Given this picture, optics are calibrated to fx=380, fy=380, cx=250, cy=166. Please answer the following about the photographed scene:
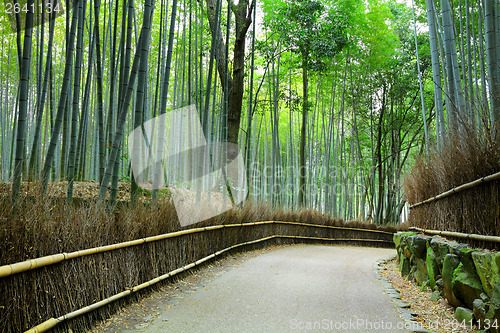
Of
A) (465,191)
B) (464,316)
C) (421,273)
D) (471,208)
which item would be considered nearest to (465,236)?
(471,208)

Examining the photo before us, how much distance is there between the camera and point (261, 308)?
2900 mm

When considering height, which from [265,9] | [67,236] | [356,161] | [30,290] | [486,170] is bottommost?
[30,290]

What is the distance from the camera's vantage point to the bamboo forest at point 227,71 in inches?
132

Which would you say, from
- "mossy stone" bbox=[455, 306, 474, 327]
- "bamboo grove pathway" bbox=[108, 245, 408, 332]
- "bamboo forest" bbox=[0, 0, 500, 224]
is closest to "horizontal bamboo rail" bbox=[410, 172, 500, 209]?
"bamboo forest" bbox=[0, 0, 500, 224]

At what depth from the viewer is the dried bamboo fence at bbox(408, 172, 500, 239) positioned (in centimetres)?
247

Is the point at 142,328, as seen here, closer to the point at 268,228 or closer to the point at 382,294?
the point at 382,294

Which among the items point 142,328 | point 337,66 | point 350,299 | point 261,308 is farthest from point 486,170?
point 337,66

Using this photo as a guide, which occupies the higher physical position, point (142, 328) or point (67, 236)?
point (67, 236)

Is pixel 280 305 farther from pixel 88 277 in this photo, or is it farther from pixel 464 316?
pixel 88 277

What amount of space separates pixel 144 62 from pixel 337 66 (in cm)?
778

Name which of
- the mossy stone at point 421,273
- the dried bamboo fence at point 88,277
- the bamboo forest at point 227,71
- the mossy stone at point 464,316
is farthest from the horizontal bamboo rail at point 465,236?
the dried bamboo fence at point 88,277

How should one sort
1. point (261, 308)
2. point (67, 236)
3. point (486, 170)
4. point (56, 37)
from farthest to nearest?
point (56, 37) → point (261, 308) → point (486, 170) → point (67, 236)

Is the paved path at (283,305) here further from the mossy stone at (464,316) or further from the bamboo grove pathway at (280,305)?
the mossy stone at (464,316)

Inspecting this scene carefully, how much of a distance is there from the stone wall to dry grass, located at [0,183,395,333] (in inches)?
89.7
